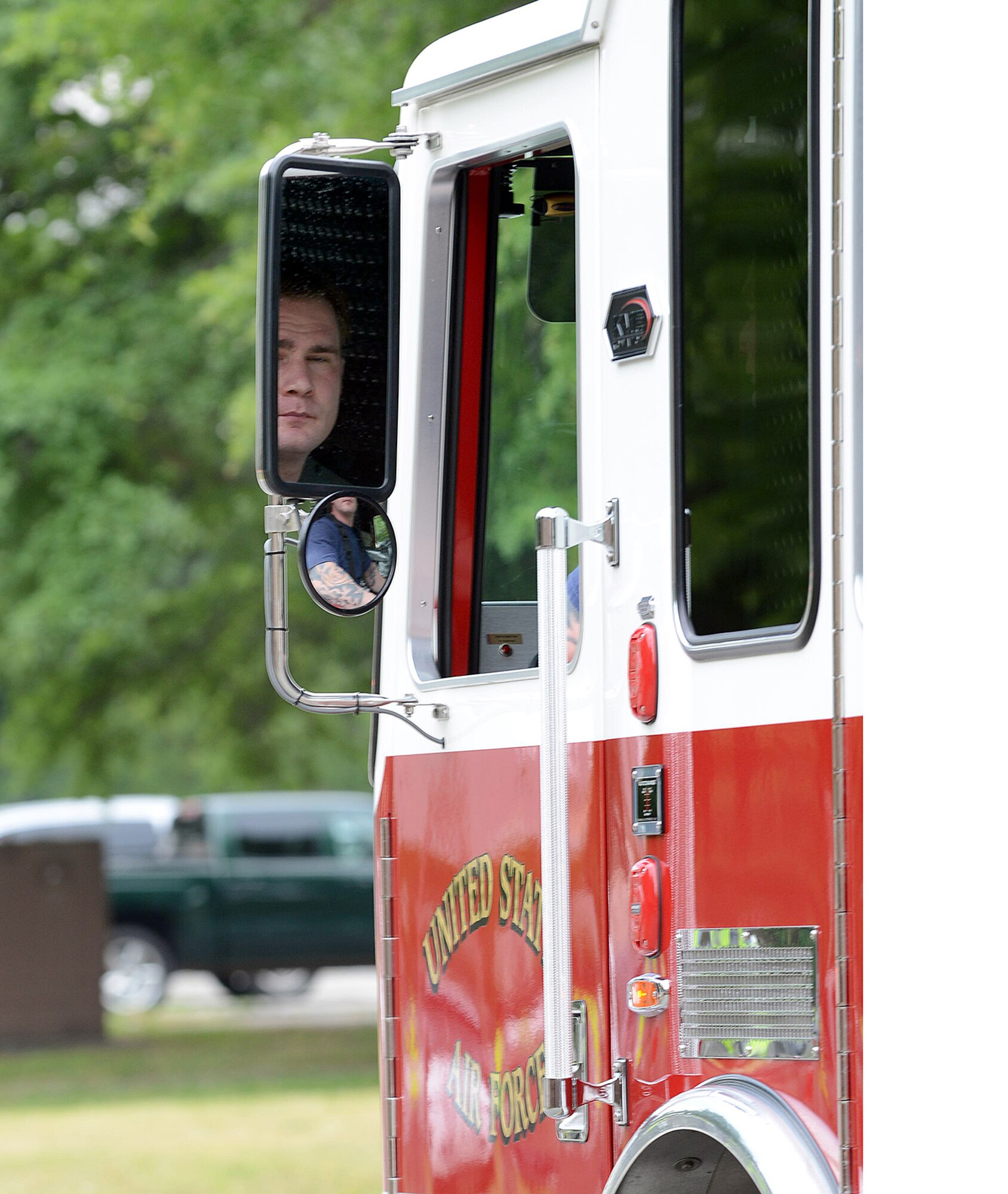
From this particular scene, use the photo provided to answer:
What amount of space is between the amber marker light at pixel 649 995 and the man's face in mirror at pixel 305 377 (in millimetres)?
896

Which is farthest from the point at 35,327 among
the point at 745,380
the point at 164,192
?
the point at 745,380

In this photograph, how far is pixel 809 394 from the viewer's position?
2.30 metres

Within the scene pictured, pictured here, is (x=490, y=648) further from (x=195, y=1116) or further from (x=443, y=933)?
(x=195, y=1116)

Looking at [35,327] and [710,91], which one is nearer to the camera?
[710,91]

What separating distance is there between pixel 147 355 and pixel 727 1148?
10964 millimetres

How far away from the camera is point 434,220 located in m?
3.18

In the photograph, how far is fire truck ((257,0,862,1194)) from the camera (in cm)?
223

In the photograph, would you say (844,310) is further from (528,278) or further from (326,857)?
(326,857)

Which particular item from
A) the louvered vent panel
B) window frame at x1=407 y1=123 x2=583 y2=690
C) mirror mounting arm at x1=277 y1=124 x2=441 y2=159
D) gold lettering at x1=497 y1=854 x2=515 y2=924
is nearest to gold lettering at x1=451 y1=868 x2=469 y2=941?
gold lettering at x1=497 y1=854 x2=515 y2=924

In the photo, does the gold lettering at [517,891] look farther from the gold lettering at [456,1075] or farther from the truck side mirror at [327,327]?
the truck side mirror at [327,327]

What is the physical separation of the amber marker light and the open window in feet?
2.23

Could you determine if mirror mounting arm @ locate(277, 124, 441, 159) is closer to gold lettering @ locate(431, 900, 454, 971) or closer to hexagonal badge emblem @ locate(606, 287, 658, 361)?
hexagonal badge emblem @ locate(606, 287, 658, 361)

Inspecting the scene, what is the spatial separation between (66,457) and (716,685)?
1062cm

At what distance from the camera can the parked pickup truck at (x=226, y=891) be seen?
58.6ft
